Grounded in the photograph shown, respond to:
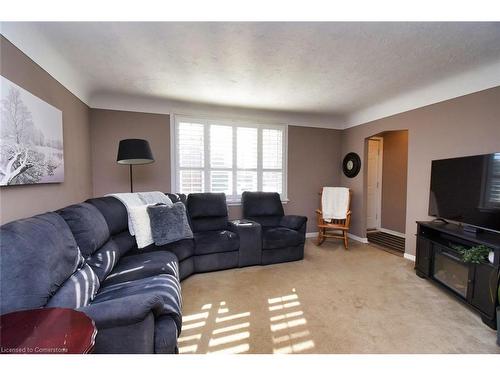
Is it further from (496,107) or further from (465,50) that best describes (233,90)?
(496,107)

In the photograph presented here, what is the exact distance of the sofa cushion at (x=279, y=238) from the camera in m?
3.04

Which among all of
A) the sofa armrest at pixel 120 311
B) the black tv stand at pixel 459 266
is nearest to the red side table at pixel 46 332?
the sofa armrest at pixel 120 311

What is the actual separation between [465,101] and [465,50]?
818 mm

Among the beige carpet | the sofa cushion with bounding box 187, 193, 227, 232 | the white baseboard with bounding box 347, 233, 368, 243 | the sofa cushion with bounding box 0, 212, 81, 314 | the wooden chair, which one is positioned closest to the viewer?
the sofa cushion with bounding box 0, 212, 81, 314

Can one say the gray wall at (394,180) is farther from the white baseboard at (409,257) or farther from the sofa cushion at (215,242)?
the sofa cushion at (215,242)

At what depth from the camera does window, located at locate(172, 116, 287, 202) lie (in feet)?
12.2

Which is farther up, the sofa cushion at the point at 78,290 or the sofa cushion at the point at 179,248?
the sofa cushion at the point at 78,290

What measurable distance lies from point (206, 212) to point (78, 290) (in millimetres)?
2042

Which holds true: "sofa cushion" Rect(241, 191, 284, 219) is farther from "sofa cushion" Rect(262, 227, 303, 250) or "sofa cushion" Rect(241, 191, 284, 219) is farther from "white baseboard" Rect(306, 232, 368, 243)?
"white baseboard" Rect(306, 232, 368, 243)

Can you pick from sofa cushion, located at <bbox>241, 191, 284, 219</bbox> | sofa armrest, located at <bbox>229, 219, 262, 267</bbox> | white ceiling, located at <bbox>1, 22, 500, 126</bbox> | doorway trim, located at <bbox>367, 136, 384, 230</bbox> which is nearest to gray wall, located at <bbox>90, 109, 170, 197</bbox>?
white ceiling, located at <bbox>1, 22, 500, 126</bbox>

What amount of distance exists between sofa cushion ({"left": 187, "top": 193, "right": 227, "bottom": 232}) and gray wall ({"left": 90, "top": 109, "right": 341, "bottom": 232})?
64cm

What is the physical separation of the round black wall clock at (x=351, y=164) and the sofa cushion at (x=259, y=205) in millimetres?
1705

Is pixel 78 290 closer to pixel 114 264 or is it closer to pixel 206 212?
pixel 114 264

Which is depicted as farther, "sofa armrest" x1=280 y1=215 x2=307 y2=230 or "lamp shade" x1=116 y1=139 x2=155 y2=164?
"sofa armrest" x1=280 y1=215 x2=307 y2=230
